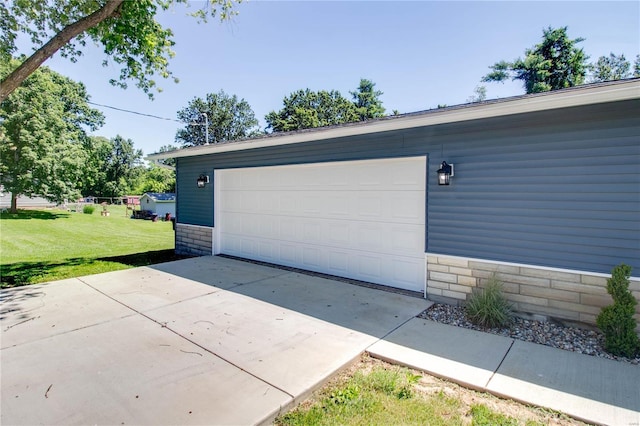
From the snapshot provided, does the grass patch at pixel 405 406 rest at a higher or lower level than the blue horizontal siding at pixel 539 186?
lower

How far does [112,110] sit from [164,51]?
891cm

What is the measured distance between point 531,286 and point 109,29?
8379 millimetres

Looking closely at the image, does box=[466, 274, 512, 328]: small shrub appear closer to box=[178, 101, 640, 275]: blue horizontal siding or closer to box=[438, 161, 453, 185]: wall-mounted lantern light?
box=[178, 101, 640, 275]: blue horizontal siding

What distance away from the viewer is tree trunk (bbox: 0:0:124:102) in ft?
16.4

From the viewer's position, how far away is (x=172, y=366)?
295cm

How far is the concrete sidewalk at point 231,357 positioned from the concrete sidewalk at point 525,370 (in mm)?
11

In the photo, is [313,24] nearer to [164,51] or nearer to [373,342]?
[164,51]

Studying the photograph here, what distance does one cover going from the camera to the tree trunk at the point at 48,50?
5.00m

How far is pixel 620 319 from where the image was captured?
3.19 metres

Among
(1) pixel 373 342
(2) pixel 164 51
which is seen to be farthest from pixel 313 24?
(1) pixel 373 342

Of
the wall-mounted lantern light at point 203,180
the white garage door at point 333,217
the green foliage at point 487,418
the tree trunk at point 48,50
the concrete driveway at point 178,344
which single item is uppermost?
the tree trunk at point 48,50

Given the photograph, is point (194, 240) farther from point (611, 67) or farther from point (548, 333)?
point (611, 67)

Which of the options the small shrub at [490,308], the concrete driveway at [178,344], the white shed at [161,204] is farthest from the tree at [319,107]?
the small shrub at [490,308]

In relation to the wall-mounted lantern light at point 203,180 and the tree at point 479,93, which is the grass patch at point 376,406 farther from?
the tree at point 479,93
